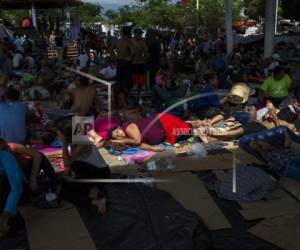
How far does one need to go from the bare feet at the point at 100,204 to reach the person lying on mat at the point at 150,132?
6.34 ft

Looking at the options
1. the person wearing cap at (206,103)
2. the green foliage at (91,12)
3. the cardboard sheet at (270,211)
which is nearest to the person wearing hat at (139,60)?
the person wearing cap at (206,103)

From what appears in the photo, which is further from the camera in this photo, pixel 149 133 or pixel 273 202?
pixel 149 133

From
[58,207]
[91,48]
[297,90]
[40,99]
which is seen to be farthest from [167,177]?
[91,48]

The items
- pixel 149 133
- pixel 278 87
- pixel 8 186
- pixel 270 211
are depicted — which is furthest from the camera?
pixel 278 87

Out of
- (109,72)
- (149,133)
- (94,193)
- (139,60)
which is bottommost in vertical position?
(94,193)

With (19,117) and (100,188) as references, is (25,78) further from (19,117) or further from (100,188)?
(100,188)

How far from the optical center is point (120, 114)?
24.6 ft

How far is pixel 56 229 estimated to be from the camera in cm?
432

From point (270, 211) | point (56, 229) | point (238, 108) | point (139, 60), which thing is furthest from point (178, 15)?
point (56, 229)

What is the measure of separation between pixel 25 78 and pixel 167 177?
20.8ft

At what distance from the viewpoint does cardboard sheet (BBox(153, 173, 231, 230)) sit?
4477 mm

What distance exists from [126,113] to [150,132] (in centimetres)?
78

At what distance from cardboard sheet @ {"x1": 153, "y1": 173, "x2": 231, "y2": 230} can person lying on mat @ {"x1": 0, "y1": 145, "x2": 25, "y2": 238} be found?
1.60 m

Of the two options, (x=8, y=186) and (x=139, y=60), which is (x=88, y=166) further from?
(x=139, y=60)
